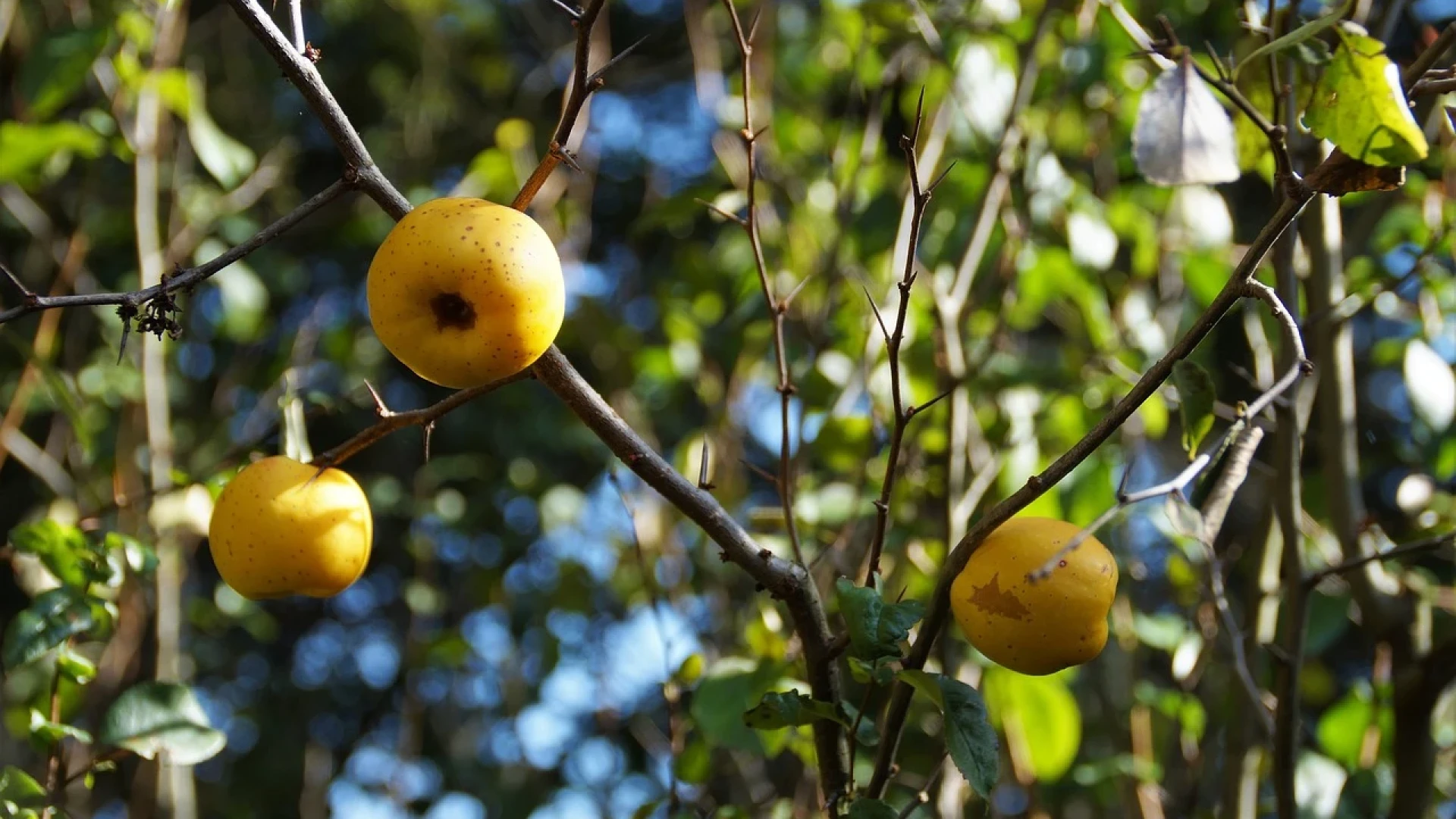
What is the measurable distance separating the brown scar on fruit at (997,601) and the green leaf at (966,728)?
0.22 ft

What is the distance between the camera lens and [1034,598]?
946mm

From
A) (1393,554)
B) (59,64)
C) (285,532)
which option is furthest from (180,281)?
(59,64)

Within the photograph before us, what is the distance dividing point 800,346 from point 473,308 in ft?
4.48

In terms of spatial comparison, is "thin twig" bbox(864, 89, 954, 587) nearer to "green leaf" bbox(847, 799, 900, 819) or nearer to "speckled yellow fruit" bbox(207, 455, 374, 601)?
"green leaf" bbox(847, 799, 900, 819)

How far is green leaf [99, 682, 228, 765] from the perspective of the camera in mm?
1218

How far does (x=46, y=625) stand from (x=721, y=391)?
160 cm

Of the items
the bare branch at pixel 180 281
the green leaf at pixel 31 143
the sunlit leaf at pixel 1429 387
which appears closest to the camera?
the bare branch at pixel 180 281

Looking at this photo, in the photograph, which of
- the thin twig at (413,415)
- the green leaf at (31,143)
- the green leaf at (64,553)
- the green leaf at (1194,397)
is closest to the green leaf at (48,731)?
the green leaf at (64,553)

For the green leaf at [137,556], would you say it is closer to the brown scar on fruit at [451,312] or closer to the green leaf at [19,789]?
the green leaf at [19,789]

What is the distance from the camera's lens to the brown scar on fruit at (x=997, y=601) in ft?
3.09

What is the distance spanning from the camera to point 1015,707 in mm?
1787

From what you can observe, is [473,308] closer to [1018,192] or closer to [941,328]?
[941,328]

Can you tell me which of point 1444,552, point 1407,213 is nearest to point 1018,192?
point 1407,213

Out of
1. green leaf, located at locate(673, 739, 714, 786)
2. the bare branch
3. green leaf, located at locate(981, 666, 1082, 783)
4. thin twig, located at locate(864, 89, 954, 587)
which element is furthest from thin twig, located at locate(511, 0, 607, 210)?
green leaf, located at locate(981, 666, 1082, 783)
